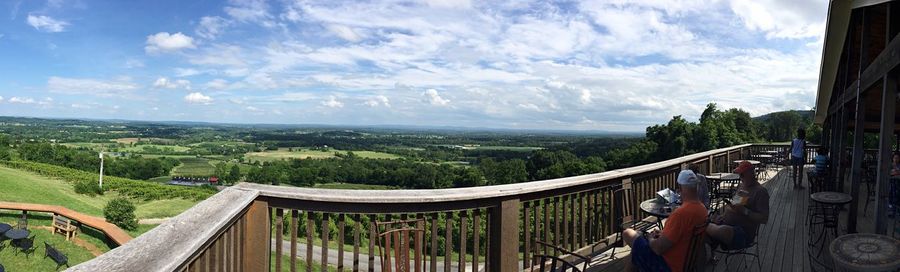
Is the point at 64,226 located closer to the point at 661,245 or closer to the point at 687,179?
the point at 661,245

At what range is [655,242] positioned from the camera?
9.50 ft

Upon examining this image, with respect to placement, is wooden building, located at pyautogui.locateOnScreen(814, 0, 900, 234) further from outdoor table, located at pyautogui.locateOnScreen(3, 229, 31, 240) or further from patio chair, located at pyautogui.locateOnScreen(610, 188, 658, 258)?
outdoor table, located at pyautogui.locateOnScreen(3, 229, 31, 240)

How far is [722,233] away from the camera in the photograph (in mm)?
3564

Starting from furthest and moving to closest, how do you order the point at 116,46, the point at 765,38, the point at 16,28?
1. the point at 16,28
2. the point at 116,46
3. the point at 765,38

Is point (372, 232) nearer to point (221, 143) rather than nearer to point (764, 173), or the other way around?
point (764, 173)

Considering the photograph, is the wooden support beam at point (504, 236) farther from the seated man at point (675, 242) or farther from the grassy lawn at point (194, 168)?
the grassy lawn at point (194, 168)

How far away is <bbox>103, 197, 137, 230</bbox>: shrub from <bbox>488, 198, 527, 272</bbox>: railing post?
64359 mm

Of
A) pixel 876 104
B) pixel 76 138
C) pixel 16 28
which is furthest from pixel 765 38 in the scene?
pixel 76 138

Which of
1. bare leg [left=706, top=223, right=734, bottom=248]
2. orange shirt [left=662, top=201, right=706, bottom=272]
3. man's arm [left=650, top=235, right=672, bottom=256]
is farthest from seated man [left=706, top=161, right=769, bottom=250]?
man's arm [left=650, top=235, right=672, bottom=256]

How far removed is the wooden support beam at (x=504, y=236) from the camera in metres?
3.00

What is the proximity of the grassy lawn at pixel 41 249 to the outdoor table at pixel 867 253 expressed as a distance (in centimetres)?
3923

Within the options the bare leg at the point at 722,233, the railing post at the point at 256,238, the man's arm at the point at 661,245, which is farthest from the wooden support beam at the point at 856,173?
the railing post at the point at 256,238

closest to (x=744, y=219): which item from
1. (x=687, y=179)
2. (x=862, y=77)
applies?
(x=687, y=179)

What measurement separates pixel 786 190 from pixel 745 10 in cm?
403
